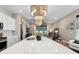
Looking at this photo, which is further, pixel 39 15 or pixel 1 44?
pixel 1 44

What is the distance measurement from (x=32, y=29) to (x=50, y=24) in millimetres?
3253

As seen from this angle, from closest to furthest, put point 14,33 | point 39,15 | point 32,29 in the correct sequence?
1. point 39,15
2. point 14,33
3. point 32,29

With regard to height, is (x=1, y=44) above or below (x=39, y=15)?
below
